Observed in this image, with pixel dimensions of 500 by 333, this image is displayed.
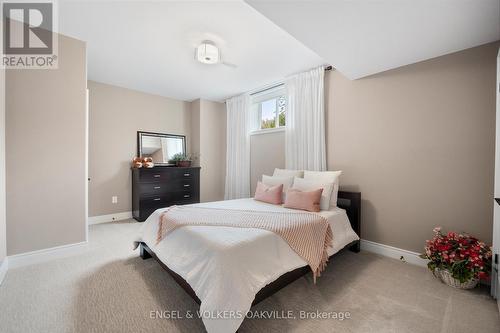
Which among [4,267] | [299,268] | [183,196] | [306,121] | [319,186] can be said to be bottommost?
[4,267]

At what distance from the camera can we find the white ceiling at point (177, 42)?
2.00 metres

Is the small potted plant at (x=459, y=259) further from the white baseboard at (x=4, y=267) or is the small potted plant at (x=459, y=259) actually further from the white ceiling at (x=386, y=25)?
the white baseboard at (x=4, y=267)

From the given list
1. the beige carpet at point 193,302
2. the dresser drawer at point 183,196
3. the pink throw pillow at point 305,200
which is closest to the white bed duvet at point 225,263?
the beige carpet at point 193,302

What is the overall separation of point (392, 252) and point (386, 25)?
241cm

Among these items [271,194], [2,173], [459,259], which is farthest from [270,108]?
[2,173]

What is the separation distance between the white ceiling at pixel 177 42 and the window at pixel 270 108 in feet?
0.98

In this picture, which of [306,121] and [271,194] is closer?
[271,194]

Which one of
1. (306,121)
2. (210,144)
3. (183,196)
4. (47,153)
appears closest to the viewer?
(47,153)

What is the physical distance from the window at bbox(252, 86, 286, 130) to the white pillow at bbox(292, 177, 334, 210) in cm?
145

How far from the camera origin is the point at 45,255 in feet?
7.67

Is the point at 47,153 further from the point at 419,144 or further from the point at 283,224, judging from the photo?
the point at 419,144

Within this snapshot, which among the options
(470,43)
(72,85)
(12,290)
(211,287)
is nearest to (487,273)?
(470,43)

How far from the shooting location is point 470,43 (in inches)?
78.7

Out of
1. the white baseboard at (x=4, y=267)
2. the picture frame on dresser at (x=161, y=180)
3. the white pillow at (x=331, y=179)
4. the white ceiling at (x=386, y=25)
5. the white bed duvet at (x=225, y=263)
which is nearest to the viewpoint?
the white bed duvet at (x=225, y=263)
